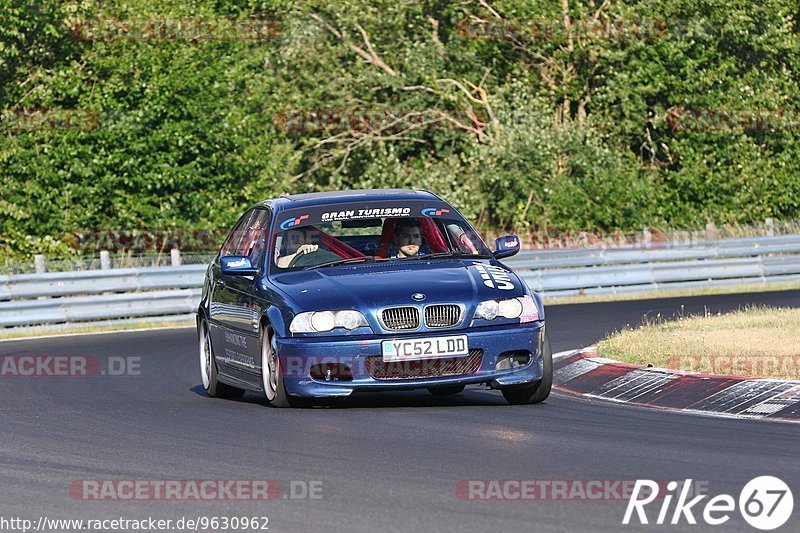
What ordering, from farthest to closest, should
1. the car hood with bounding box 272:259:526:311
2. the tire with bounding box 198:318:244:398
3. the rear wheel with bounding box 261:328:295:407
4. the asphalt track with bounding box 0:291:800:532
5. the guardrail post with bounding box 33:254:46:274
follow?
1. the guardrail post with bounding box 33:254:46:274
2. the tire with bounding box 198:318:244:398
3. the rear wheel with bounding box 261:328:295:407
4. the car hood with bounding box 272:259:526:311
5. the asphalt track with bounding box 0:291:800:532

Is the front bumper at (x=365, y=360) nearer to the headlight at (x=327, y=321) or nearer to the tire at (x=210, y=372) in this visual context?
the headlight at (x=327, y=321)

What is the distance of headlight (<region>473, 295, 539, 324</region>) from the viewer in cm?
1069

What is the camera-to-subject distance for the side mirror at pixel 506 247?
11.9 meters

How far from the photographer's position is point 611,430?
9.43 meters

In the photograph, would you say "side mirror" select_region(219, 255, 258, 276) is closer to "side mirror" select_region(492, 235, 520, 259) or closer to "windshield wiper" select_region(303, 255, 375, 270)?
"windshield wiper" select_region(303, 255, 375, 270)

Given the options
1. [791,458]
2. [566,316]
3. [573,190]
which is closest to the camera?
[791,458]

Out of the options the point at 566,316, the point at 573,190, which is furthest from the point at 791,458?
the point at 573,190

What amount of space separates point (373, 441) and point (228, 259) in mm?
3149

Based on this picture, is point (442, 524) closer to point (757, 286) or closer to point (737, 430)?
point (737, 430)

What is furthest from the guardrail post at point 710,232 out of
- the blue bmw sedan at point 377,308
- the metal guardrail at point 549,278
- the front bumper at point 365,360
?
the front bumper at point 365,360

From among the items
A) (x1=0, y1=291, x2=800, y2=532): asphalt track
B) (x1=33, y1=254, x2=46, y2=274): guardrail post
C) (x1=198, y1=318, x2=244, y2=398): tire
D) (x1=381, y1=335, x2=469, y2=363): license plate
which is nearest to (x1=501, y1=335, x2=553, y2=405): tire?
(x1=0, y1=291, x2=800, y2=532): asphalt track

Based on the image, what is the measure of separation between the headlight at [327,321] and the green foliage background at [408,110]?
22.6 m

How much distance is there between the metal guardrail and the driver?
12095 mm

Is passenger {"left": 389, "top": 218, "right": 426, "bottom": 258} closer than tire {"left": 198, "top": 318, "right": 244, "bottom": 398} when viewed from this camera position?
Yes
